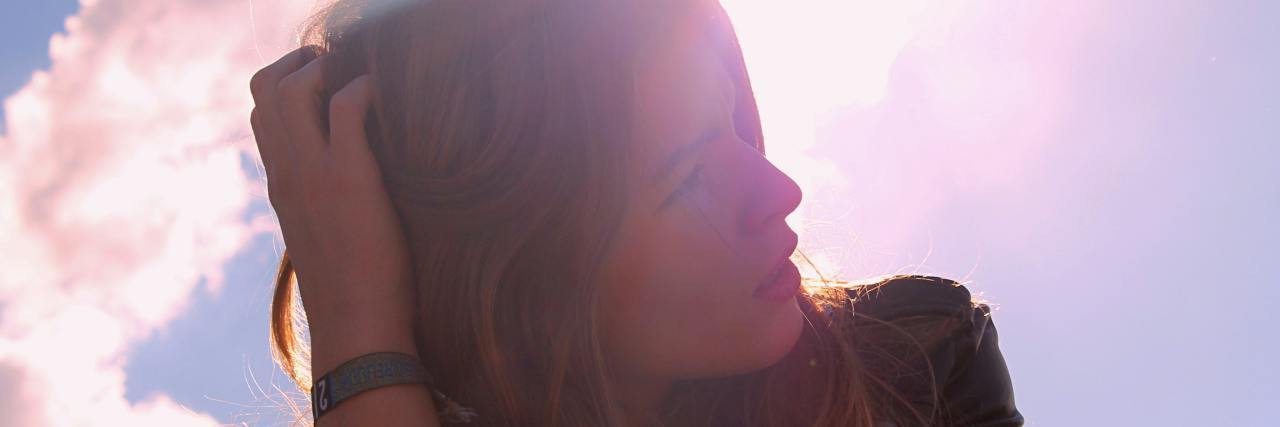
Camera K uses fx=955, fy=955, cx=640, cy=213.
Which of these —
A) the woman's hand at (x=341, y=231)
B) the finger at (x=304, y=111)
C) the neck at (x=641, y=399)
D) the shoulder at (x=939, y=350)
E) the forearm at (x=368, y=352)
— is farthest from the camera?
the shoulder at (x=939, y=350)

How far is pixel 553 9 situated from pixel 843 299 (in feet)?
4.87

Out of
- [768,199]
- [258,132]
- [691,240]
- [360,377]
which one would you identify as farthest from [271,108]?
[768,199]

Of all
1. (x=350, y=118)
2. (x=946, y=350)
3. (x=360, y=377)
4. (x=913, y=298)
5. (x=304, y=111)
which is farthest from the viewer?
(x=913, y=298)

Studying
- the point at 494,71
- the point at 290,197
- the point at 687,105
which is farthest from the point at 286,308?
the point at 687,105

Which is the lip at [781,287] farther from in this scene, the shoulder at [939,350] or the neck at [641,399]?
the shoulder at [939,350]

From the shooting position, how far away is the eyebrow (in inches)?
103

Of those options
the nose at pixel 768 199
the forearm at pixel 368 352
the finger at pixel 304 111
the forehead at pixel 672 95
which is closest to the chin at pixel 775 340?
the nose at pixel 768 199

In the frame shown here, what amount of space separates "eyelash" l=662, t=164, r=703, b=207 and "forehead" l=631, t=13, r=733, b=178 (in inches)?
3.5

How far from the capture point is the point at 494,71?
2600 mm

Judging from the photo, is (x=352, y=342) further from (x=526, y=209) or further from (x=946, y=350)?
(x=946, y=350)

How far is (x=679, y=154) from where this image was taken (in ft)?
8.62

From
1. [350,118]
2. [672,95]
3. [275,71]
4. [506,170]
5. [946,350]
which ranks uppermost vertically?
[275,71]

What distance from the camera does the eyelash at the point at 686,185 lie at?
2.63 m

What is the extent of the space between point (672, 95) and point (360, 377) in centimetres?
114
